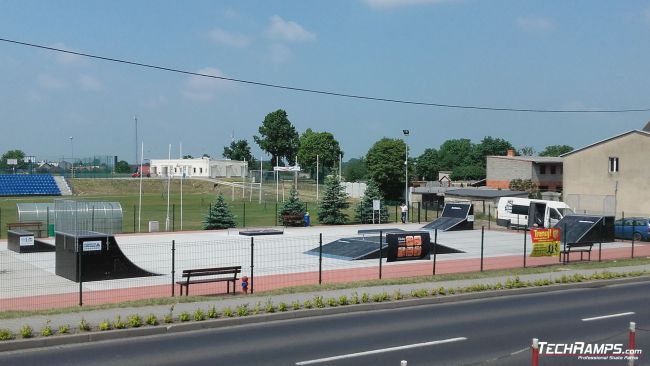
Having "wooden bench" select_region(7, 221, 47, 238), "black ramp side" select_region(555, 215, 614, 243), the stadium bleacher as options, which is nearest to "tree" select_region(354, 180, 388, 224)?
"black ramp side" select_region(555, 215, 614, 243)

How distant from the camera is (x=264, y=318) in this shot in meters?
15.2

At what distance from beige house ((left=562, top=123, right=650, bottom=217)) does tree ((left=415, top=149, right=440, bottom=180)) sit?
9272 cm

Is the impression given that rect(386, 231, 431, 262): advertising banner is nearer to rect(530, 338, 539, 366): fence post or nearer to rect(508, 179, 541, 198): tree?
rect(530, 338, 539, 366): fence post

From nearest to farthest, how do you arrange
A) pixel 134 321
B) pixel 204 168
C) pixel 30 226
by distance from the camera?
pixel 134 321 → pixel 30 226 → pixel 204 168

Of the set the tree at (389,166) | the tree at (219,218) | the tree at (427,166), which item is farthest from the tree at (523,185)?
the tree at (427,166)

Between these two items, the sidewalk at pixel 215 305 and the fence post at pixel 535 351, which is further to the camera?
the sidewalk at pixel 215 305

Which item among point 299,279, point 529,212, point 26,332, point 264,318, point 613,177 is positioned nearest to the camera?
A: point 26,332

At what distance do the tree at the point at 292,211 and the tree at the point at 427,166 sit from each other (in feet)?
318

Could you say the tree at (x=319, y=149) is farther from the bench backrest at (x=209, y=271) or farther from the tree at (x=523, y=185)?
the bench backrest at (x=209, y=271)

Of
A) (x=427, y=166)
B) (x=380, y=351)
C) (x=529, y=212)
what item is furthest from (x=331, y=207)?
(x=427, y=166)

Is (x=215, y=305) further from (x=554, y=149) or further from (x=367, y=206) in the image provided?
(x=554, y=149)

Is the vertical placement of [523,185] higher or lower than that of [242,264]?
higher

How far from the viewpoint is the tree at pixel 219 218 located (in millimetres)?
46438

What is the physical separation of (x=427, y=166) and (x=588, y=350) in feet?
→ 476
